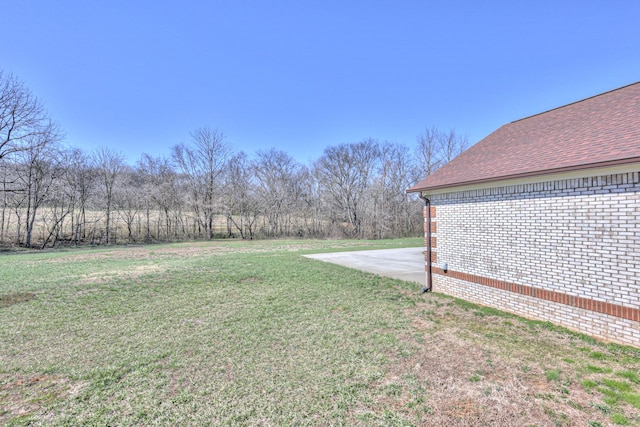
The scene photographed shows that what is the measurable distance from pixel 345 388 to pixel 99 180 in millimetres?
27309

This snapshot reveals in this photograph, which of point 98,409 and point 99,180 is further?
point 99,180

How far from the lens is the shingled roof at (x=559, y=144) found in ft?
13.0

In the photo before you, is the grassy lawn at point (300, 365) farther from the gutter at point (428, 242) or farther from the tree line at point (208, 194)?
the tree line at point (208, 194)

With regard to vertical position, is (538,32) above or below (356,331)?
above

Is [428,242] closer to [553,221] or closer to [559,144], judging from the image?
[553,221]

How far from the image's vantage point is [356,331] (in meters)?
4.48

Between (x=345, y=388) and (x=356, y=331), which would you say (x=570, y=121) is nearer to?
(x=356, y=331)

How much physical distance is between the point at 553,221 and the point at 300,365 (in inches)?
167

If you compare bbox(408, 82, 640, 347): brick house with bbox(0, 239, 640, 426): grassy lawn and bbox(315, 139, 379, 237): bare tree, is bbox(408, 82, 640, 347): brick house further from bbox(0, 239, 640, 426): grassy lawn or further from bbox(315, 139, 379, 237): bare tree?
bbox(315, 139, 379, 237): bare tree

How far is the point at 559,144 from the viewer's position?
16.3ft

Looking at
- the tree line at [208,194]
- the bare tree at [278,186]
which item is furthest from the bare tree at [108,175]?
the bare tree at [278,186]

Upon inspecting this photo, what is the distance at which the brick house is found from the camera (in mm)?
3701

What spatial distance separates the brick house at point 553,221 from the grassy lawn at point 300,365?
455 millimetres

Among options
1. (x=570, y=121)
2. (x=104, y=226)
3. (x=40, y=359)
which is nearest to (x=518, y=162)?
(x=570, y=121)
